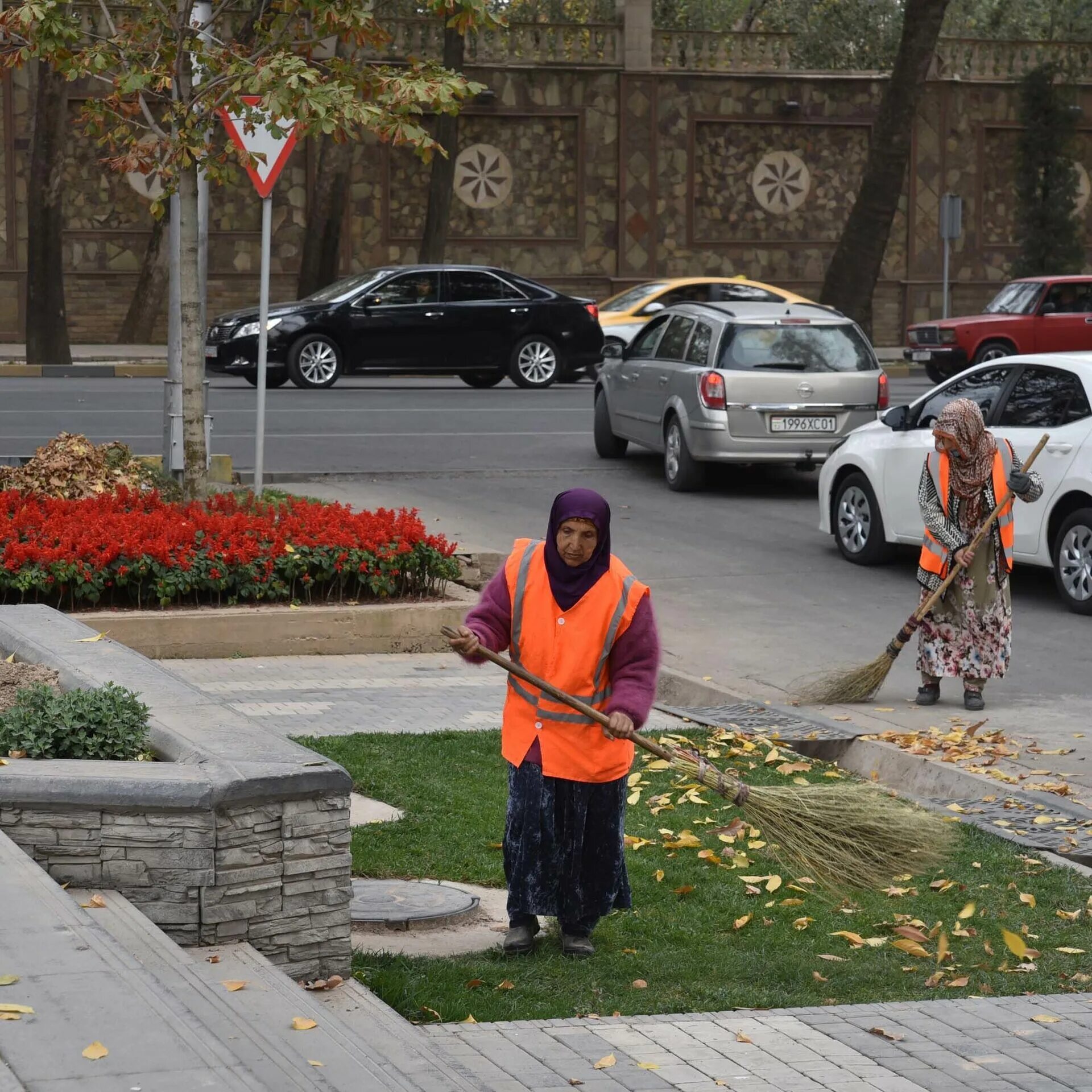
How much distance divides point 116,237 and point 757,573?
24.1 metres

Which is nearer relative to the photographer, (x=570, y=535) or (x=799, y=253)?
(x=570, y=535)

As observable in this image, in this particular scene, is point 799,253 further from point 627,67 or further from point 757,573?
point 757,573

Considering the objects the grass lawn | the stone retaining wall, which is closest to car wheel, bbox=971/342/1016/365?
the grass lawn

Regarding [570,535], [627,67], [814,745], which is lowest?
[814,745]

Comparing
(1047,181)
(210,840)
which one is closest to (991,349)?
(1047,181)

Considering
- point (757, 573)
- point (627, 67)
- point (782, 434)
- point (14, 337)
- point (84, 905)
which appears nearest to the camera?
point (84, 905)

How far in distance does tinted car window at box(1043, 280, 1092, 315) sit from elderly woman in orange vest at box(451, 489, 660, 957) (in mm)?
25390

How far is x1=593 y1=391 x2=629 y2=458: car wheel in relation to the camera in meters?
19.0

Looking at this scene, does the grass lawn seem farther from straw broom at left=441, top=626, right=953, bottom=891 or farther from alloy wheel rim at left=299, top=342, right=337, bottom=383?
alloy wheel rim at left=299, top=342, right=337, bottom=383

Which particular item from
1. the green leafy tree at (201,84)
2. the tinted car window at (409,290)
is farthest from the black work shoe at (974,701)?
the tinted car window at (409,290)

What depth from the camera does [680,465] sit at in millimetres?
17062

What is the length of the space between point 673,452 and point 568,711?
1179cm

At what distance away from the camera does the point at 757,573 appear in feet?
43.2

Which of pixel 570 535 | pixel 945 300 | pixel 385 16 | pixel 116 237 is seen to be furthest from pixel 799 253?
pixel 570 535
